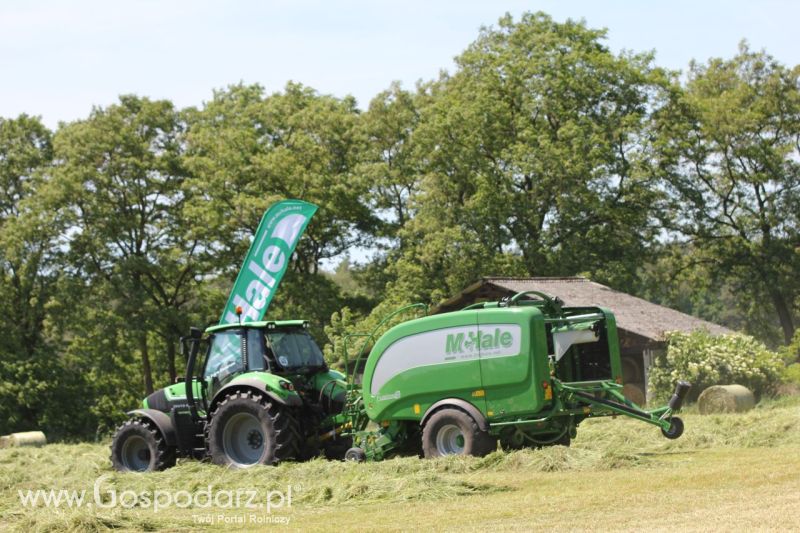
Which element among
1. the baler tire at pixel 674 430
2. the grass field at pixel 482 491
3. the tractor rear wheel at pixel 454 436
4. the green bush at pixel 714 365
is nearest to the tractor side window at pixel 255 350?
the grass field at pixel 482 491

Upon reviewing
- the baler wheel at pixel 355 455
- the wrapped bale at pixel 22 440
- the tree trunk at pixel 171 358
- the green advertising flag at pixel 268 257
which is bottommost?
the baler wheel at pixel 355 455

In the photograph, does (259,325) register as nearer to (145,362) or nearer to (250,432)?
(250,432)

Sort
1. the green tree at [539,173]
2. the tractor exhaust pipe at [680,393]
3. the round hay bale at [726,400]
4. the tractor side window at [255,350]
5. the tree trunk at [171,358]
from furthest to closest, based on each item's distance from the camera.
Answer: the tree trunk at [171,358]
the green tree at [539,173]
the round hay bale at [726,400]
the tractor side window at [255,350]
the tractor exhaust pipe at [680,393]

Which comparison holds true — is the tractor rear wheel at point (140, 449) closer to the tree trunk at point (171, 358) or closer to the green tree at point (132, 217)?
the green tree at point (132, 217)

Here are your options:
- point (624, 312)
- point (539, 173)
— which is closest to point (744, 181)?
point (539, 173)

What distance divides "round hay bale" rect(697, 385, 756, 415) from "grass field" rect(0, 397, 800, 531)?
208 inches

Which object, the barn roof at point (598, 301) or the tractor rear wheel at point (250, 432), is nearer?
the tractor rear wheel at point (250, 432)

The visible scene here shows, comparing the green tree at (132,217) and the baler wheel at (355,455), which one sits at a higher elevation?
the green tree at (132,217)

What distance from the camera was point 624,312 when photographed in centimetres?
2838

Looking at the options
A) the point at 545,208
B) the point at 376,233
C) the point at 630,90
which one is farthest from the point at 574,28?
the point at 376,233

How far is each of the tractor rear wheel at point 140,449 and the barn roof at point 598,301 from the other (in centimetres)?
1268

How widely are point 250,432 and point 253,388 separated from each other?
627 mm

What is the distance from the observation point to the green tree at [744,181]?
3819 cm

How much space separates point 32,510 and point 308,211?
13.3 metres
